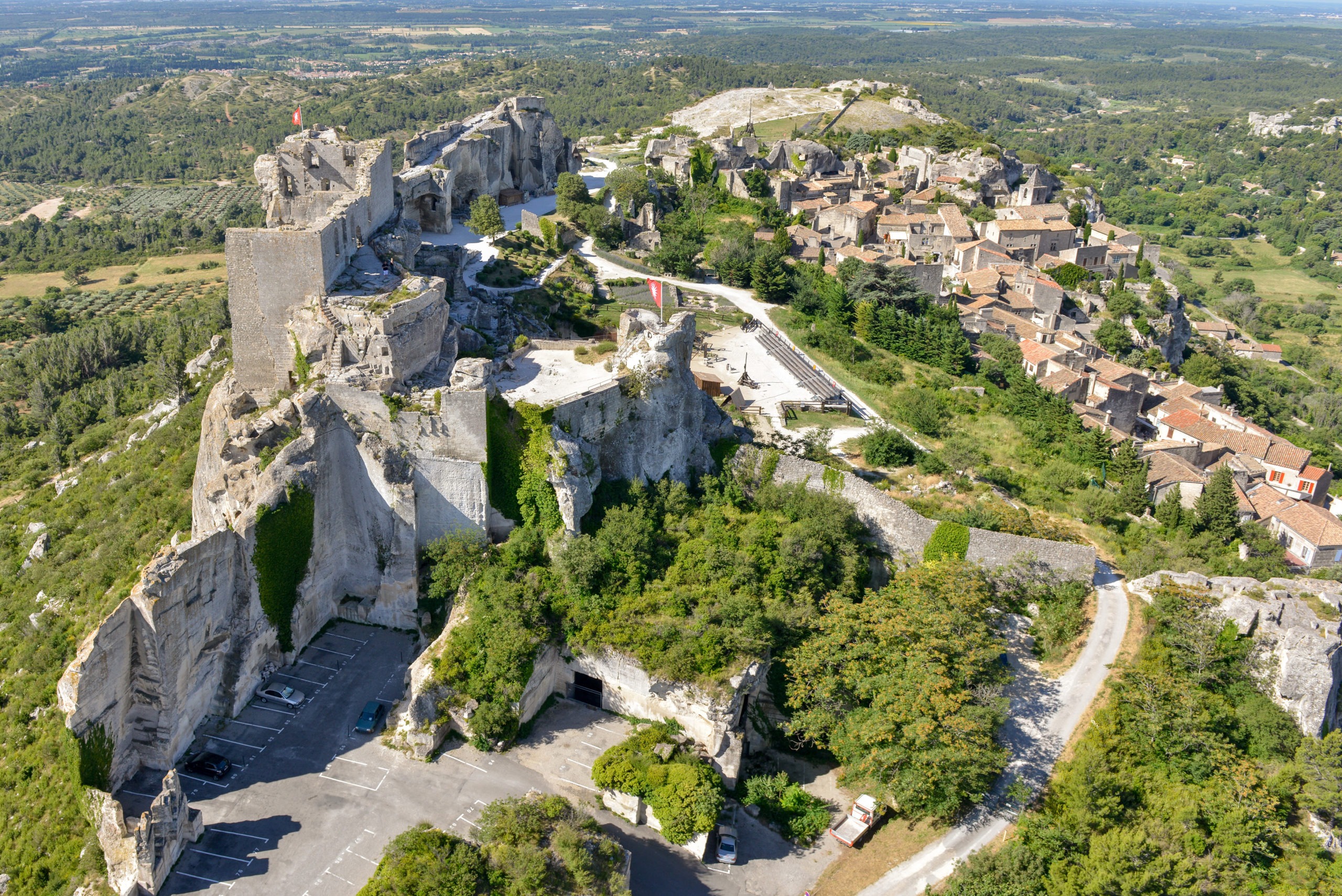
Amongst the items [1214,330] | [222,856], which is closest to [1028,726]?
[222,856]

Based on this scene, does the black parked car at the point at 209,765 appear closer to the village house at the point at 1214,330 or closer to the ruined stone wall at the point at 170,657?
the ruined stone wall at the point at 170,657

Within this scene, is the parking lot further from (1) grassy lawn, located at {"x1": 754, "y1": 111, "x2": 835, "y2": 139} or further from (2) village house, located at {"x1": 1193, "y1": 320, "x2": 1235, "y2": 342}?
(1) grassy lawn, located at {"x1": 754, "y1": 111, "x2": 835, "y2": 139}

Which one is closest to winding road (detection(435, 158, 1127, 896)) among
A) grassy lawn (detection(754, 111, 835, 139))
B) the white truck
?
the white truck

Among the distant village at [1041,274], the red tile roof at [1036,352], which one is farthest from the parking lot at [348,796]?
the red tile roof at [1036,352]

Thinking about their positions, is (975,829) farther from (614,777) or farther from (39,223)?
(39,223)

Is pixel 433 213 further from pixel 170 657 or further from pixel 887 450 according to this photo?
pixel 170 657

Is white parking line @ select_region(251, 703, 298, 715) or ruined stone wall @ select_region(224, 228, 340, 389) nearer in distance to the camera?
white parking line @ select_region(251, 703, 298, 715)
